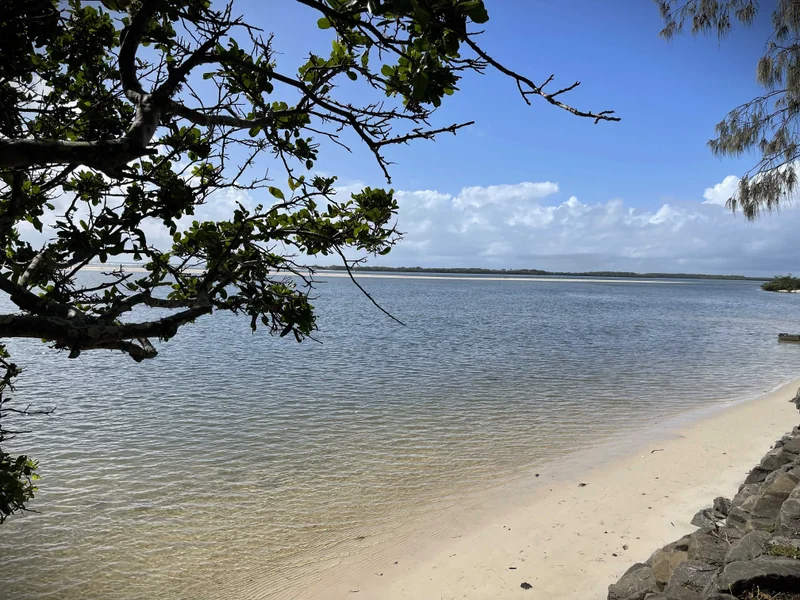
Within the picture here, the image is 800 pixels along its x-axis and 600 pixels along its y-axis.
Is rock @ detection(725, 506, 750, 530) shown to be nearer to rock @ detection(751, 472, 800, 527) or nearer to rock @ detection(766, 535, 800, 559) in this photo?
rock @ detection(751, 472, 800, 527)

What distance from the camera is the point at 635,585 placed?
4098 mm

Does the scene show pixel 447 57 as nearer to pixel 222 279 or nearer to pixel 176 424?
pixel 222 279

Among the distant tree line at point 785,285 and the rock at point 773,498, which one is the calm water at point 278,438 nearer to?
the rock at point 773,498

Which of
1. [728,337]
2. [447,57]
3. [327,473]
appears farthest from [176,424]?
[728,337]

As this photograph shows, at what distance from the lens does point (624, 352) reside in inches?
818

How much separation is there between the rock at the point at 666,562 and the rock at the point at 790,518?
674 mm

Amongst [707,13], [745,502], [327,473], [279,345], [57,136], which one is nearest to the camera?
[57,136]

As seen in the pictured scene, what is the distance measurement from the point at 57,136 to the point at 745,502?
6.28 meters

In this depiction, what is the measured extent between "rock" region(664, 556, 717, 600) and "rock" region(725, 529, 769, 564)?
15 centimetres

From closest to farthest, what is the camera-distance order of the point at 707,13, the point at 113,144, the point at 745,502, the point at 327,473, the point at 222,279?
the point at 113,144 < the point at 222,279 < the point at 745,502 < the point at 327,473 < the point at 707,13

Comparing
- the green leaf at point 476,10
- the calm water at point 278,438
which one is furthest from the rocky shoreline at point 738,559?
the green leaf at point 476,10

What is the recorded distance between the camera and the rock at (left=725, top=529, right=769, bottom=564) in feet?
11.3

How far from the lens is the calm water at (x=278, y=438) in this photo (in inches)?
224

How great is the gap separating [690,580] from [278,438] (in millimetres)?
7124
